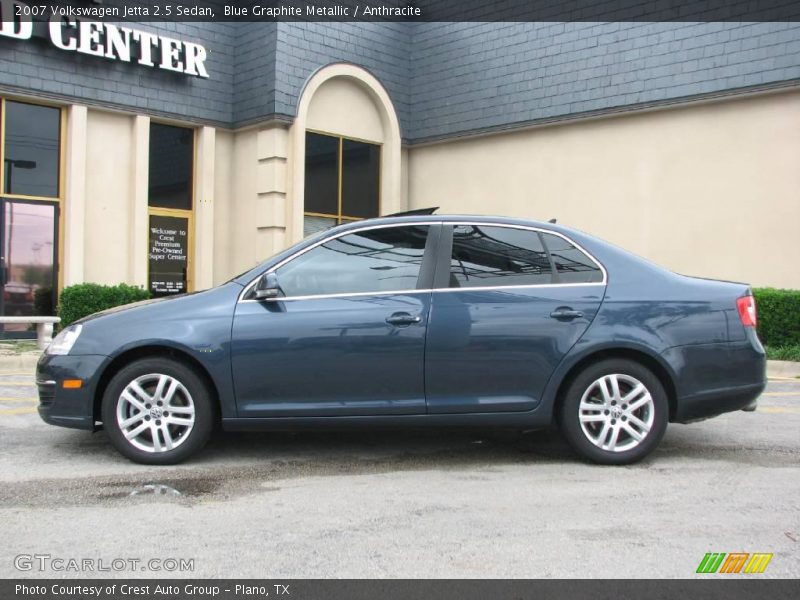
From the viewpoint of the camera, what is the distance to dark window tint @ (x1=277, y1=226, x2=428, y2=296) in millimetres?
5211

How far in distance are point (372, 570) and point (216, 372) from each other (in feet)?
6.62

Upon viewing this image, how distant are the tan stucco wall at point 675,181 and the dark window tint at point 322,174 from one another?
281 centimetres

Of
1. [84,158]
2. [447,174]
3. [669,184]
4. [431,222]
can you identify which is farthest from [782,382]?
[84,158]

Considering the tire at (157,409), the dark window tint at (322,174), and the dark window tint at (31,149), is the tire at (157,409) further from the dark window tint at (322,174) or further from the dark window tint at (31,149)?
the dark window tint at (322,174)

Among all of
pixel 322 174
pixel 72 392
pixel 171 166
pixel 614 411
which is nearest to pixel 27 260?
pixel 171 166

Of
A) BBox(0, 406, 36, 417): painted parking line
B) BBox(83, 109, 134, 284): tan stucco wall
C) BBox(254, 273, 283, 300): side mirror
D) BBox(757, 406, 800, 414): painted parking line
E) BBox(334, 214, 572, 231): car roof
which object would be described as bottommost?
A: BBox(0, 406, 36, 417): painted parking line

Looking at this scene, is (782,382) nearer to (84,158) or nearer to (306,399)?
(306,399)

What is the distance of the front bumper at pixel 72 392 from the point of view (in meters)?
5.05

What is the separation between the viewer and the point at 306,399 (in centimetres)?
505

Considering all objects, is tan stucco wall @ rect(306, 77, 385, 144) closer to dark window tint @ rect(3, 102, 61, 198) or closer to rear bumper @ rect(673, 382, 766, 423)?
dark window tint @ rect(3, 102, 61, 198)

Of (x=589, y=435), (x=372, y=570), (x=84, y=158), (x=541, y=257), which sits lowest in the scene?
(x=372, y=570)

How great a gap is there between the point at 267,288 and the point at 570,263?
6.58 ft

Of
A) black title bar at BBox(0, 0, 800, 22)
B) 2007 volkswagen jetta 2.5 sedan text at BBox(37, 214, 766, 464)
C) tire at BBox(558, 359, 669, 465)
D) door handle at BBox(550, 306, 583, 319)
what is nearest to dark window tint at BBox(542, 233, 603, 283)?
2007 volkswagen jetta 2.5 sedan text at BBox(37, 214, 766, 464)

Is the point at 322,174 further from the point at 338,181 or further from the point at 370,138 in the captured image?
the point at 370,138
